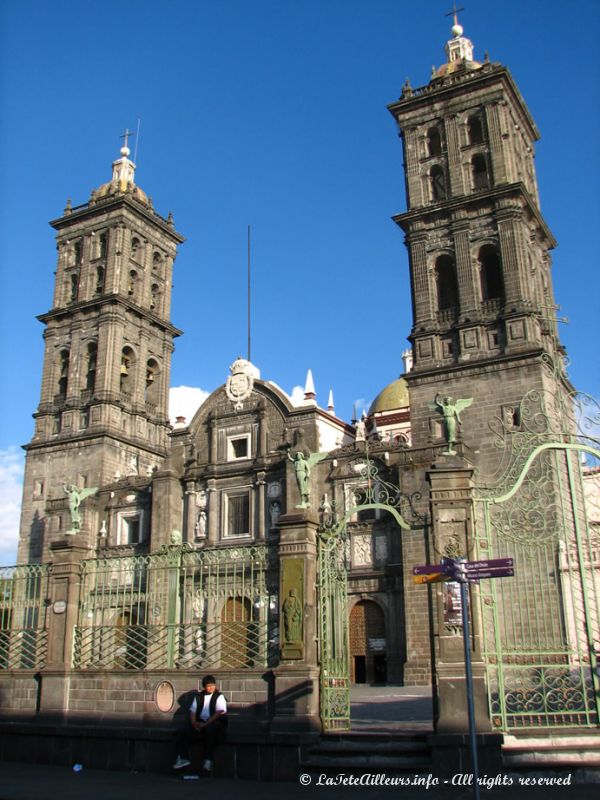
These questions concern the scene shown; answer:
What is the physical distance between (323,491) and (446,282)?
9473 mm

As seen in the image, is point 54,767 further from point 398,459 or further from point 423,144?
point 423,144

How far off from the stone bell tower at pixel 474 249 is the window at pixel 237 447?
8.09 meters

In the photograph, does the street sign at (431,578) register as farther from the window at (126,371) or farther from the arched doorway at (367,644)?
the window at (126,371)

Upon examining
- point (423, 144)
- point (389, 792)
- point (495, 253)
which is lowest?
point (389, 792)

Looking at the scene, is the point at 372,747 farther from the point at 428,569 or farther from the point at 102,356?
the point at 102,356

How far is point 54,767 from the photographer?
13.0 metres

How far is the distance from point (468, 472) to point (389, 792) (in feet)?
14.1

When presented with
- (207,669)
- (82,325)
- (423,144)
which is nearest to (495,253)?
(423,144)

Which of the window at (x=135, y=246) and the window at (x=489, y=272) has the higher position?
the window at (x=135, y=246)

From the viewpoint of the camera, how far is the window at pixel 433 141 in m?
34.6

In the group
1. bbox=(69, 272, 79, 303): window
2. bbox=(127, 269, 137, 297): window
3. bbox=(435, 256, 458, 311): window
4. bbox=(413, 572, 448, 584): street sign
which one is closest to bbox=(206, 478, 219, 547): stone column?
bbox=(435, 256, 458, 311): window

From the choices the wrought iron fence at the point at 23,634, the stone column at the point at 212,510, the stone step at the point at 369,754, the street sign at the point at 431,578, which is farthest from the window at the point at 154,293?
the street sign at the point at 431,578

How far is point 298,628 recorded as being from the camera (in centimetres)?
1219

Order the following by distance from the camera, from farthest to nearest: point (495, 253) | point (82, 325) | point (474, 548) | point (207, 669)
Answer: point (82, 325), point (495, 253), point (207, 669), point (474, 548)
